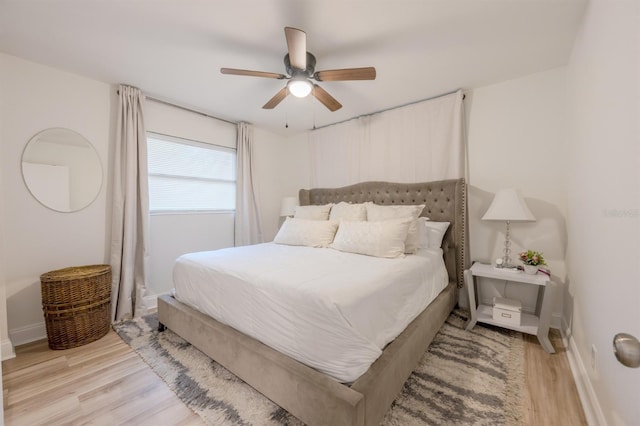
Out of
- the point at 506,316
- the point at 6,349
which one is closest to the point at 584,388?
the point at 506,316

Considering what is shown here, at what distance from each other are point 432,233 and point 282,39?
233cm

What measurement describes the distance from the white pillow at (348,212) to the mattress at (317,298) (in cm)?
74

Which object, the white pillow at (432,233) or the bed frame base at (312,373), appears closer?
the bed frame base at (312,373)

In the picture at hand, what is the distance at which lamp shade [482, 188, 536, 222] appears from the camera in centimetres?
216

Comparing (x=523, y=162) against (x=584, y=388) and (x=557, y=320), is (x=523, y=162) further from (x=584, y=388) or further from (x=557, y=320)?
(x=584, y=388)

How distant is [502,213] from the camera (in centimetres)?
222

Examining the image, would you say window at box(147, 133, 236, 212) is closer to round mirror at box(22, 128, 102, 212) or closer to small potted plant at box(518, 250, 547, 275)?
round mirror at box(22, 128, 102, 212)

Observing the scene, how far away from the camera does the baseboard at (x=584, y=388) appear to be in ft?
4.18

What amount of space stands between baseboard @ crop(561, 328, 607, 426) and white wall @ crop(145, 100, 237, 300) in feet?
12.6

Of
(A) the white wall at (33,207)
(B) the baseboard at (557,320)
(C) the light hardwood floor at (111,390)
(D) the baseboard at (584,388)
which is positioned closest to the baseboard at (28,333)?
(A) the white wall at (33,207)

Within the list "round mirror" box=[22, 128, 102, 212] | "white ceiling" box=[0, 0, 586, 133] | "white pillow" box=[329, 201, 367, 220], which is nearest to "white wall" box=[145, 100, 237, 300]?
"white ceiling" box=[0, 0, 586, 133]

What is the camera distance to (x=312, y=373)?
4.02 ft

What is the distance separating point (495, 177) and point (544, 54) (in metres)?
1.13

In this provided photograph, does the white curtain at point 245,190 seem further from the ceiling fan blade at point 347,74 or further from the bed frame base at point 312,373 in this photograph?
the ceiling fan blade at point 347,74
